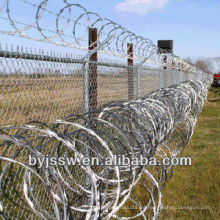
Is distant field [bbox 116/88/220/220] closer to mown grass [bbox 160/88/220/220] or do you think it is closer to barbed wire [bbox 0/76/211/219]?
mown grass [bbox 160/88/220/220]

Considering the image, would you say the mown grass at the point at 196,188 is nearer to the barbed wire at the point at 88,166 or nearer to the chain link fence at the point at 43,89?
the barbed wire at the point at 88,166

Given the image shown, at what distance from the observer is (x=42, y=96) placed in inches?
133

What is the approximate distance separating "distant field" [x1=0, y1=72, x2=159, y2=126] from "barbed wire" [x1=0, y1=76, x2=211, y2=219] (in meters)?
0.16

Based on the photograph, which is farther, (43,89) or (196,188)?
(196,188)

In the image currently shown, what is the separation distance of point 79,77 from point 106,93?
138 centimetres

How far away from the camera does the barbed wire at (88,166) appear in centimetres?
230

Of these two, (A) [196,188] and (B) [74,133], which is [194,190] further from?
(B) [74,133]

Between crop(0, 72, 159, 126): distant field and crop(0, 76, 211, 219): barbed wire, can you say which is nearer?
crop(0, 76, 211, 219): barbed wire

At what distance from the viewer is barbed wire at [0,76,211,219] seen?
90.4 inches

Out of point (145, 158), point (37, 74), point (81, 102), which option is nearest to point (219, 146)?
point (81, 102)

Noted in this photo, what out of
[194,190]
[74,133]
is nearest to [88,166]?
[74,133]

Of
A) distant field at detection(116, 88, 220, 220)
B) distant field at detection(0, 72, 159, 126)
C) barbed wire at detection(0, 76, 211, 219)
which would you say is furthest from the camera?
distant field at detection(116, 88, 220, 220)

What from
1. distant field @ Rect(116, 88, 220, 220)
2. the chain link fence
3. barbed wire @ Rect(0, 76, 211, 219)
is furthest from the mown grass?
the chain link fence

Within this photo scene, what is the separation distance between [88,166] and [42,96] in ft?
4.09
